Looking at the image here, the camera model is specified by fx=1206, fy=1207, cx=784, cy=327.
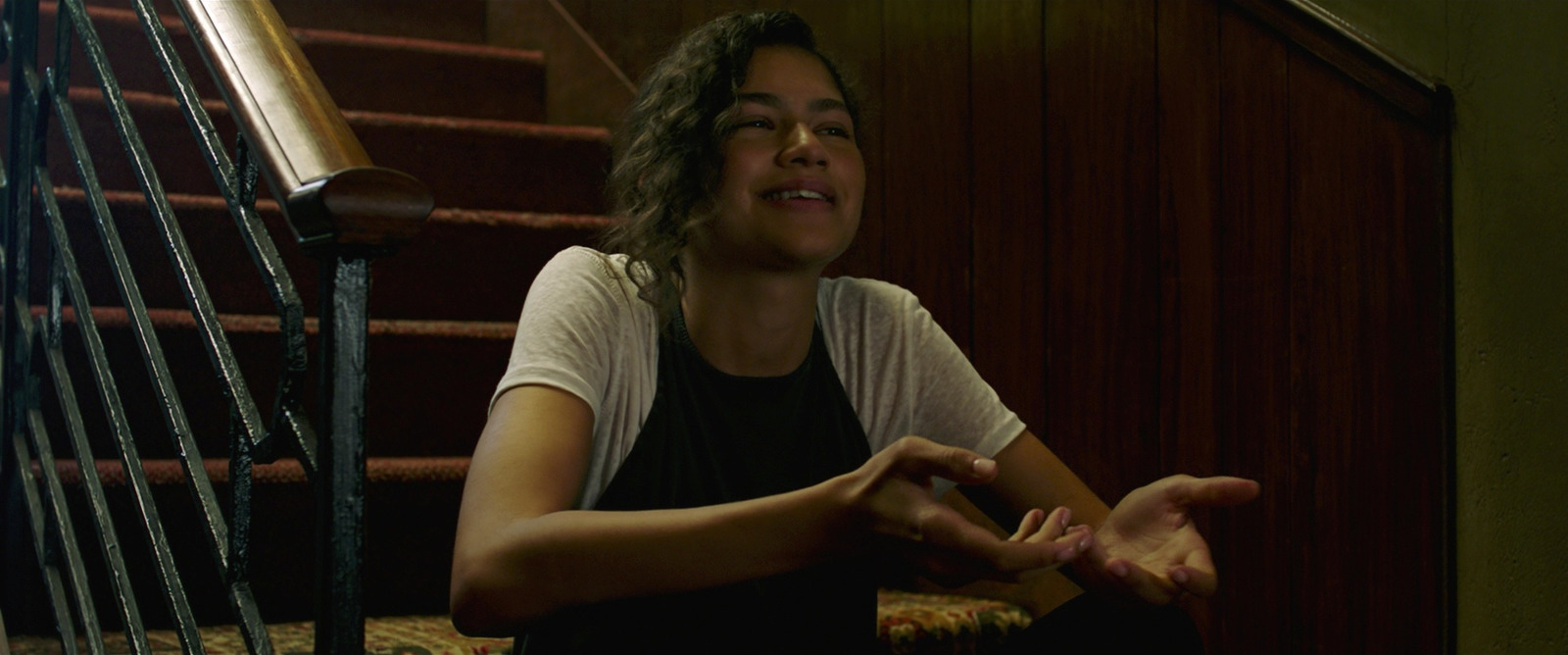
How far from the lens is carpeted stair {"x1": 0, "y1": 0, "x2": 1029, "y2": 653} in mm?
1551

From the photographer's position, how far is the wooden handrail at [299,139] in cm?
76

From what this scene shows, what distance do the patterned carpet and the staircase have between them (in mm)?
76

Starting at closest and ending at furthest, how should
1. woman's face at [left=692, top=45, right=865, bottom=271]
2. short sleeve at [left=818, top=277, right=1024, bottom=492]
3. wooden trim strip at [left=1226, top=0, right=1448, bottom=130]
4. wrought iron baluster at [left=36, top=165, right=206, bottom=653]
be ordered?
wrought iron baluster at [left=36, top=165, right=206, bottom=653]
woman's face at [left=692, top=45, right=865, bottom=271]
short sleeve at [left=818, top=277, right=1024, bottom=492]
wooden trim strip at [left=1226, top=0, right=1448, bottom=130]

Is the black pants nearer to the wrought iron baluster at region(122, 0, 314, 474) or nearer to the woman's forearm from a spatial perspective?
the woman's forearm

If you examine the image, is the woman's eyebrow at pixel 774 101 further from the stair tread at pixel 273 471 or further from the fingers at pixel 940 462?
the stair tread at pixel 273 471

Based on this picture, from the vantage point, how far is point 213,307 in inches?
42.8

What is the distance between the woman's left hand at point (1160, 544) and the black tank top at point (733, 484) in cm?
24

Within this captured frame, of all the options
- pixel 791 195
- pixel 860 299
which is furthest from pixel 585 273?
pixel 860 299

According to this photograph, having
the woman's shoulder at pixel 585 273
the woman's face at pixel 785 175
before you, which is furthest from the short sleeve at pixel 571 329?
the woman's face at pixel 785 175

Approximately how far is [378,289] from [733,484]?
1046 millimetres

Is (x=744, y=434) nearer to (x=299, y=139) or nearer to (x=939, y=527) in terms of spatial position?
(x=939, y=527)

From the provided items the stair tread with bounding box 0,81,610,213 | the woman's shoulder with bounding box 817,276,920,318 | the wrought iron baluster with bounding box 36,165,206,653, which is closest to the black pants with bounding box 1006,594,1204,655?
the woman's shoulder with bounding box 817,276,920,318

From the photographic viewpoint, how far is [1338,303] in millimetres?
1489

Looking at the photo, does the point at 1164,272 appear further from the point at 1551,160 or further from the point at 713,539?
the point at 713,539
